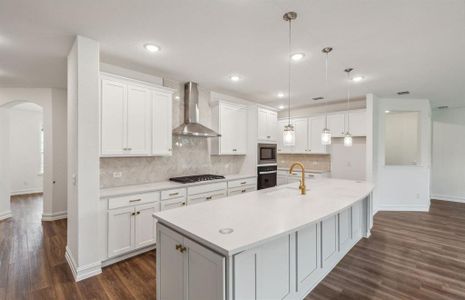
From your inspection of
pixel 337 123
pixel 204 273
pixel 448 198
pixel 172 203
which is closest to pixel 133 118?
pixel 172 203

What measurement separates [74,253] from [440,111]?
9033mm

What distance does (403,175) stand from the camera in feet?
17.3

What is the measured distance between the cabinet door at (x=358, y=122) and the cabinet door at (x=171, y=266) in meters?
4.80

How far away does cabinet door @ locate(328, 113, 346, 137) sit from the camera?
17.4 ft

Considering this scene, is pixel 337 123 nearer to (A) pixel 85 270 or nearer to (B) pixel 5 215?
(A) pixel 85 270

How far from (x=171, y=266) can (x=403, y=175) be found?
18.7 ft

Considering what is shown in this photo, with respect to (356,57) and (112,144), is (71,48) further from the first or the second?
(356,57)

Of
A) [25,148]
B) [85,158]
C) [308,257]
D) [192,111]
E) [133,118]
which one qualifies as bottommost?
[308,257]

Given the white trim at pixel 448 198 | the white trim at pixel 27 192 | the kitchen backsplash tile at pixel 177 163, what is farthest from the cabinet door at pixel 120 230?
the white trim at pixel 448 198

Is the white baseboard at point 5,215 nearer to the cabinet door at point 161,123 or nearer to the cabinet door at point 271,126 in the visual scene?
the cabinet door at point 161,123

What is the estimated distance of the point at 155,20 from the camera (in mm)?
2096

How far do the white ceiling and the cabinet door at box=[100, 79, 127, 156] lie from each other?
42 centimetres

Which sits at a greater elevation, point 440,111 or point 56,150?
point 440,111

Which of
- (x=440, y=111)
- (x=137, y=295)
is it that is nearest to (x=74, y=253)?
(x=137, y=295)
